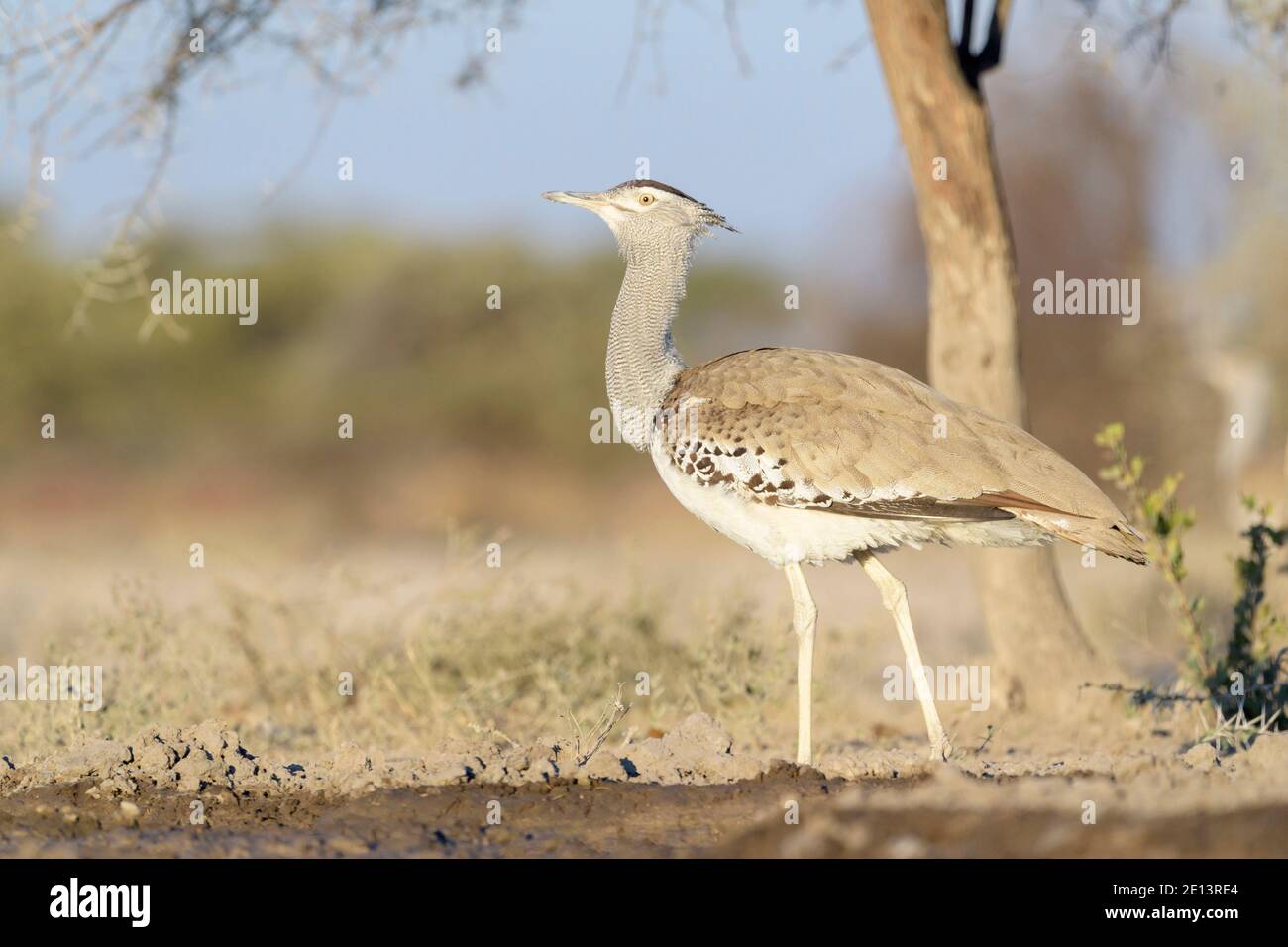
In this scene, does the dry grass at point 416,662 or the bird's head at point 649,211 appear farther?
the dry grass at point 416,662

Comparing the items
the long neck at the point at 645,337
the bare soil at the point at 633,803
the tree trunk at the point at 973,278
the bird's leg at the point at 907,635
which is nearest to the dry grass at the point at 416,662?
Answer: the tree trunk at the point at 973,278

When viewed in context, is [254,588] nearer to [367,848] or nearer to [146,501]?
[367,848]

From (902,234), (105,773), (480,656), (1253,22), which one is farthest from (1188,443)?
(105,773)

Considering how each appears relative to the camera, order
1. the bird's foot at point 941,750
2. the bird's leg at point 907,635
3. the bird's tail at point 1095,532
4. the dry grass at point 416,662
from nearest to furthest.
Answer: the bird's tail at point 1095,532, the bird's foot at point 941,750, the bird's leg at point 907,635, the dry grass at point 416,662

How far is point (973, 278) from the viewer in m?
6.70

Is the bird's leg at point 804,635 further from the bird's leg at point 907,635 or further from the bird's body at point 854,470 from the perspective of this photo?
the bird's leg at point 907,635

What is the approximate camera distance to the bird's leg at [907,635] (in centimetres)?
501

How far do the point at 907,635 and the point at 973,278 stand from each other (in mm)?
2049

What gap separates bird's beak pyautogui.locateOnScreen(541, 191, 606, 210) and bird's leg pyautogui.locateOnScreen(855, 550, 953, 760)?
164 centimetres

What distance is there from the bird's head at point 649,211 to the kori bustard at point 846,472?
0.56 m

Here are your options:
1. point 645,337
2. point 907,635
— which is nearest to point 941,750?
point 907,635

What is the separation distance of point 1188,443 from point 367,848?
13210mm

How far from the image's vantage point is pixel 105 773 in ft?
14.8

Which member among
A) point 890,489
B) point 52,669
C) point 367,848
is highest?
point 890,489
